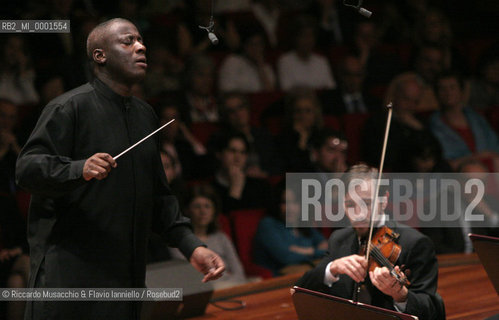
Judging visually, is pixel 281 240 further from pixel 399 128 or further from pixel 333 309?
pixel 333 309

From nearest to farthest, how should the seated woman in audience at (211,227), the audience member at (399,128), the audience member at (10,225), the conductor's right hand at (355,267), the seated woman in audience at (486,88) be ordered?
the conductor's right hand at (355,267), the audience member at (10,225), the seated woman in audience at (211,227), the audience member at (399,128), the seated woman in audience at (486,88)

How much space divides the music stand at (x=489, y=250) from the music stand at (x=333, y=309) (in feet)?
0.88

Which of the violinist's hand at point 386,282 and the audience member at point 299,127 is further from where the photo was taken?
the audience member at point 299,127

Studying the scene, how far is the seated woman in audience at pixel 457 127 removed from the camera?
2877 mm

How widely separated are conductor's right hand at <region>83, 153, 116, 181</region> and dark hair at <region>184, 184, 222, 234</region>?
1216 mm

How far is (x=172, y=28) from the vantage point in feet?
9.84

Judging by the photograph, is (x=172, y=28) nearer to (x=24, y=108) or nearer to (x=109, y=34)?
(x=24, y=108)

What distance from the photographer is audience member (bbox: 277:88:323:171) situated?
2562 millimetres

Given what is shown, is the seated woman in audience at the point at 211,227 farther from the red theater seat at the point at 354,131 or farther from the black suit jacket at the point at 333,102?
the black suit jacket at the point at 333,102

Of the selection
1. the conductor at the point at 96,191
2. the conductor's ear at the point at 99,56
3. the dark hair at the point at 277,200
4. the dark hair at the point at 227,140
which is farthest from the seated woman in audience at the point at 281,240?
the conductor's ear at the point at 99,56

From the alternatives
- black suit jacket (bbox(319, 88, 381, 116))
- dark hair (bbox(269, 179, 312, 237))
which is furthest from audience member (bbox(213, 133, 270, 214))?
black suit jacket (bbox(319, 88, 381, 116))

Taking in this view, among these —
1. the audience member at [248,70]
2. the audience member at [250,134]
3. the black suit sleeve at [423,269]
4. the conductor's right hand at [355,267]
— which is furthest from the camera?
the audience member at [248,70]

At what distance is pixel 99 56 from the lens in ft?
3.74

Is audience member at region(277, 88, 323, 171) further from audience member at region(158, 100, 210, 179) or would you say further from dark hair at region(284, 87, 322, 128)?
audience member at region(158, 100, 210, 179)
